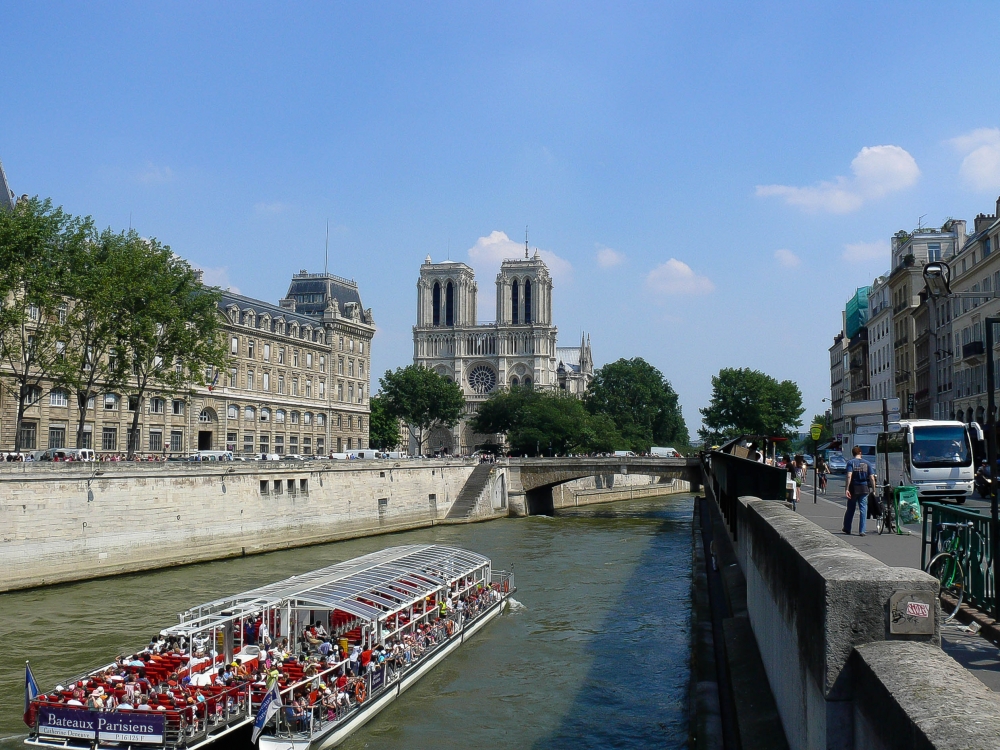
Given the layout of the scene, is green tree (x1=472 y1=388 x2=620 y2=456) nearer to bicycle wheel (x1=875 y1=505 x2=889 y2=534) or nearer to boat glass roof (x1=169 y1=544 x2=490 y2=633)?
boat glass roof (x1=169 y1=544 x2=490 y2=633)

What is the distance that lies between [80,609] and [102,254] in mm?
19243

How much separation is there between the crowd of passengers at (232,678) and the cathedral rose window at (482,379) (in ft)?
380

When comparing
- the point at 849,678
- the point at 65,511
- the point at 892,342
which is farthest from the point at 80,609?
the point at 892,342

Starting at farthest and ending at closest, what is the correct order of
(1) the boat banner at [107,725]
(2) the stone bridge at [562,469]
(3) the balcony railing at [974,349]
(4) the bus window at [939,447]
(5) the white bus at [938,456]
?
1. (2) the stone bridge at [562,469]
2. (3) the balcony railing at [974,349]
3. (4) the bus window at [939,447]
4. (5) the white bus at [938,456]
5. (1) the boat banner at [107,725]

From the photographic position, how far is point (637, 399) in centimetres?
12475

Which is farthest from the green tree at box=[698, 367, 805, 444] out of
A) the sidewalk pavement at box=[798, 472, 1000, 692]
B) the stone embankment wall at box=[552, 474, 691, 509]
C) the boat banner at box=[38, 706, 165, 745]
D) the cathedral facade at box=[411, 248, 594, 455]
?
the boat banner at box=[38, 706, 165, 745]

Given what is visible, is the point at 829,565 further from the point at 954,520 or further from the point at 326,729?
the point at 326,729

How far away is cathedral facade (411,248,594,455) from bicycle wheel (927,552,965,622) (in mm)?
119481

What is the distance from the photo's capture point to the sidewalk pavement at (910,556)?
7.37 m

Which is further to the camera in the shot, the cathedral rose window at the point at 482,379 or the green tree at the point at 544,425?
the cathedral rose window at the point at 482,379

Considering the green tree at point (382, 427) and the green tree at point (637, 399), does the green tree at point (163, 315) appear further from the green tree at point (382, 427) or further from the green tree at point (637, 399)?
the green tree at point (637, 399)

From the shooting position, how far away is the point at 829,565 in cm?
577

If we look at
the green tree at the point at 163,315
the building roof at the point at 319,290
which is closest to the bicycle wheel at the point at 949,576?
the green tree at the point at 163,315

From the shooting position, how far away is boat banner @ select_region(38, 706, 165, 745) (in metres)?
14.3
